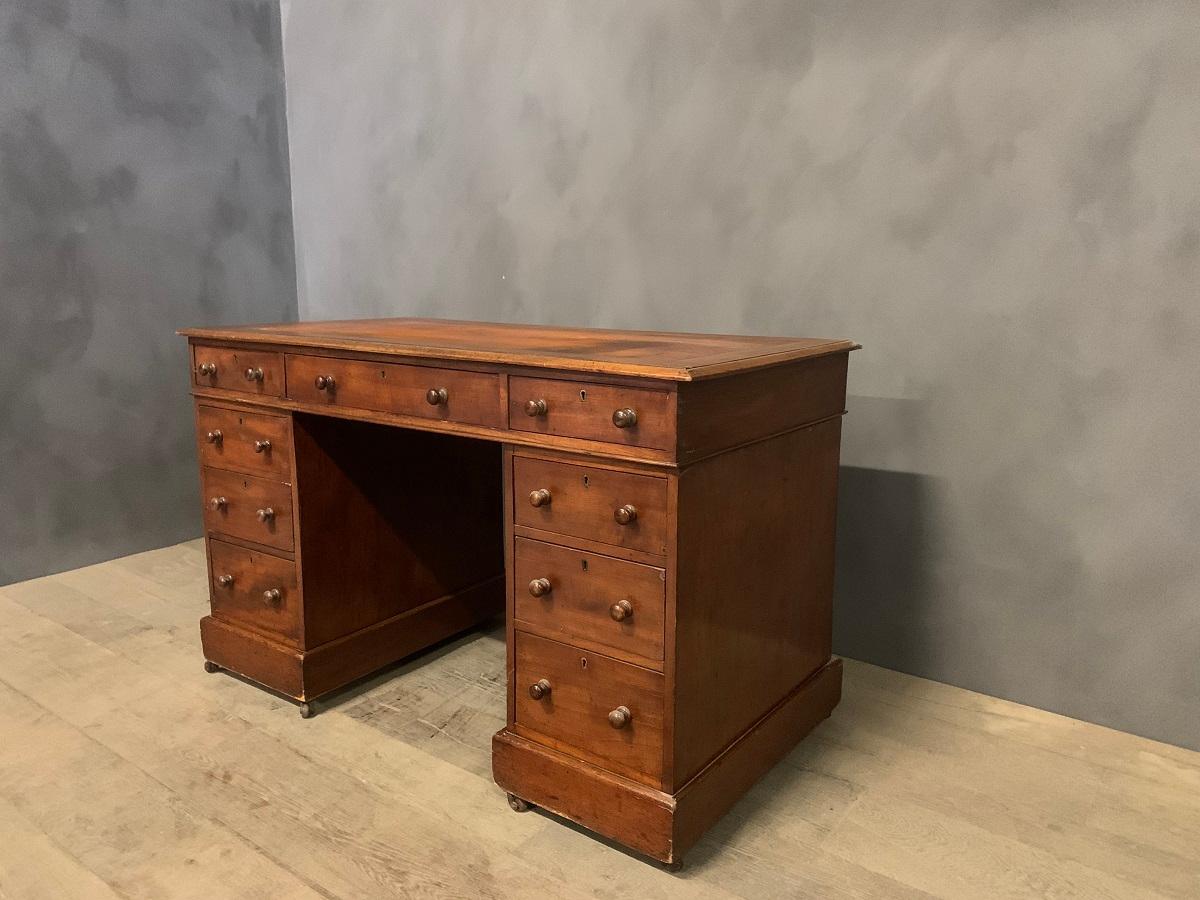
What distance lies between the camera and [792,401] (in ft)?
5.74

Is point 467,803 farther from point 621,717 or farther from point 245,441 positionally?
point 245,441

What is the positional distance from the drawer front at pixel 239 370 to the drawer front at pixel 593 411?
28.0 inches

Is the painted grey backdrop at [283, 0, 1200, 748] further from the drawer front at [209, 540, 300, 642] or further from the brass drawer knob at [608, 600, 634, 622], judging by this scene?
the drawer front at [209, 540, 300, 642]

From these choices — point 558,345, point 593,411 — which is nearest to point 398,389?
point 558,345

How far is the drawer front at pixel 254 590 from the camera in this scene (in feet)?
7.05

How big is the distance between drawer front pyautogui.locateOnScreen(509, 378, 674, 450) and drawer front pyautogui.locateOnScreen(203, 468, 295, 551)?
0.75 m

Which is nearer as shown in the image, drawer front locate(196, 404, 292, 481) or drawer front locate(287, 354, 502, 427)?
drawer front locate(287, 354, 502, 427)

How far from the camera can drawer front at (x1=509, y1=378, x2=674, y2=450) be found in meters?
1.47

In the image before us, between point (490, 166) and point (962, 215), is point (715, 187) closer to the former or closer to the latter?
point (962, 215)

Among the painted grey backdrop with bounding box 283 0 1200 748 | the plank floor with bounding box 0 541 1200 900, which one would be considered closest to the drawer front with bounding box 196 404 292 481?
the plank floor with bounding box 0 541 1200 900

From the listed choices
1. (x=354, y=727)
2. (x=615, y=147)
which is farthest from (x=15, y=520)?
(x=615, y=147)

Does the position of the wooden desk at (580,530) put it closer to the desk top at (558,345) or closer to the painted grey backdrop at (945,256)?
the desk top at (558,345)

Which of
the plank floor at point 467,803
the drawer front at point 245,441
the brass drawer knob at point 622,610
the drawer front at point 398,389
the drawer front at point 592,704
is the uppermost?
the drawer front at point 398,389

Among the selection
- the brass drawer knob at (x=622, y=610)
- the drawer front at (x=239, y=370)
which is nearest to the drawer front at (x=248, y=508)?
the drawer front at (x=239, y=370)
